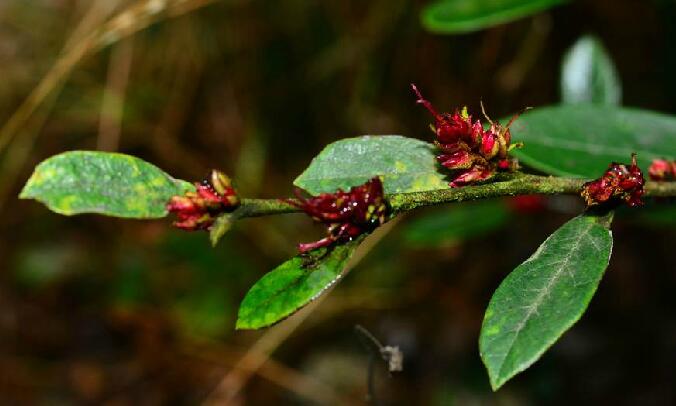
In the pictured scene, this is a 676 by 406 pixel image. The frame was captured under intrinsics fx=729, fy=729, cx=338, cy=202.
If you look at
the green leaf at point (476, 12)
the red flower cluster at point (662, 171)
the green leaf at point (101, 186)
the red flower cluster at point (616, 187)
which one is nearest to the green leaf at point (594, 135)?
the red flower cluster at point (662, 171)

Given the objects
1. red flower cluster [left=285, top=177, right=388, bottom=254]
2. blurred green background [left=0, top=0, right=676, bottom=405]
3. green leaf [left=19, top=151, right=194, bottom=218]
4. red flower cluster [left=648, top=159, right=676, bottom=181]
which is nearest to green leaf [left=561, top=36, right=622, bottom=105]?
red flower cluster [left=648, top=159, right=676, bottom=181]

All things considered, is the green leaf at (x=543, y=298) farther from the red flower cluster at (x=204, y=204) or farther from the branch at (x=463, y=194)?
Result: the red flower cluster at (x=204, y=204)

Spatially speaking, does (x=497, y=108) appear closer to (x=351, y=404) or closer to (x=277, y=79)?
(x=277, y=79)

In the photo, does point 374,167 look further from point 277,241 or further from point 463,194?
point 277,241

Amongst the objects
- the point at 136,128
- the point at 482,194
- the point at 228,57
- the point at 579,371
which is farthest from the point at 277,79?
the point at 482,194

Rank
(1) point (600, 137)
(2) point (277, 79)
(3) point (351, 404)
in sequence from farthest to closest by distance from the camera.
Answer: (2) point (277, 79), (3) point (351, 404), (1) point (600, 137)

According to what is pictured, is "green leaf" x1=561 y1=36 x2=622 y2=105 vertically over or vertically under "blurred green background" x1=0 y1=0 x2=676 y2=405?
Answer: over

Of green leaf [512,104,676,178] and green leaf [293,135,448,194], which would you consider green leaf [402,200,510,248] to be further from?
green leaf [293,135,448,194]
